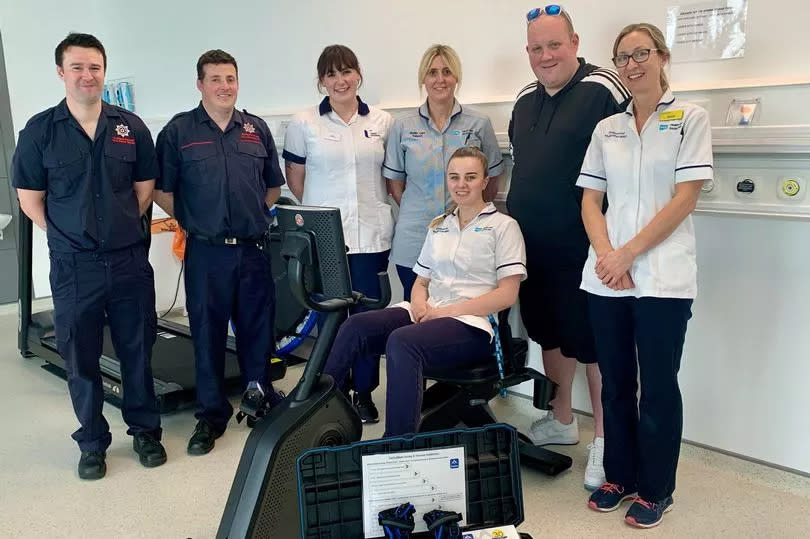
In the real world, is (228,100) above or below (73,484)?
above

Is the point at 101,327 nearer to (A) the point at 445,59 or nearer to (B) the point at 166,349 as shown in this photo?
(B) the point at 166,349

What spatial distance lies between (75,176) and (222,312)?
0.82m

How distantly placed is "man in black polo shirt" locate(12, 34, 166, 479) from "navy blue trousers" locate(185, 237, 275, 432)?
21 centimetres

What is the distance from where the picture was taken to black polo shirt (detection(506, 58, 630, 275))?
99.8 inches

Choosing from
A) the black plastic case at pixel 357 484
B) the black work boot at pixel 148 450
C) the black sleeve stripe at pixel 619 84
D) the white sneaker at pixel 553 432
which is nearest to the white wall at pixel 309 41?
the black sleeve stripe at pixel 619 84

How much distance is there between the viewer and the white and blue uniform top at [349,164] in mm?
3244

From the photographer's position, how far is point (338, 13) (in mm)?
4160

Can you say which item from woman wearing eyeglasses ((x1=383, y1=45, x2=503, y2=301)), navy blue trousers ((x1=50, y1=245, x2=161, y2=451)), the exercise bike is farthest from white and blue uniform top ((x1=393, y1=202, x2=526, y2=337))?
navy blue trousers ((x1=50, y1=245, x2=161, y2=451))

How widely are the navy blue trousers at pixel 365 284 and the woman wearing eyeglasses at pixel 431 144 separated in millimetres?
187

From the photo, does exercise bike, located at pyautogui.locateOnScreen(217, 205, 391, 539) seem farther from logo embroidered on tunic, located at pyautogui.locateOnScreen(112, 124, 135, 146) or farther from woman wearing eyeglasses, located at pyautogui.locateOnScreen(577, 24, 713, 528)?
logo embroidered on tunic, located at pyautogui.locateOnScreen(112, 124, 135, 146)

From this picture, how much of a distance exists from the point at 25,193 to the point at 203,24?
279cm

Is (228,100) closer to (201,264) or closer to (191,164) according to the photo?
(191,164)

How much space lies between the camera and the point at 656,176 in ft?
7.20

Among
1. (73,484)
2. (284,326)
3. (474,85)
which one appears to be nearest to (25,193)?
(73,484)
